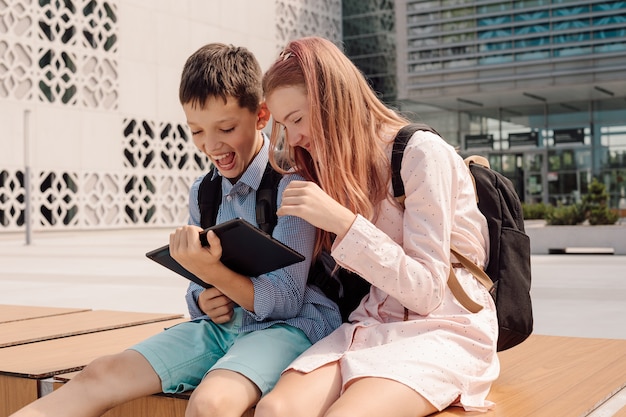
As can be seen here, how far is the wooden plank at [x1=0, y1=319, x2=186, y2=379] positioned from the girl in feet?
4.48

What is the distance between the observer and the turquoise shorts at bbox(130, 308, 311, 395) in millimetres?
2568

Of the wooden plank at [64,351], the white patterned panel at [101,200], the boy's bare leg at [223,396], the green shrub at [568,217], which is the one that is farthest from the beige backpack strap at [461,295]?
the white patterned panel at [101,200]

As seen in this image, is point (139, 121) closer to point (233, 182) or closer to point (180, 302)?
point (180, 302)

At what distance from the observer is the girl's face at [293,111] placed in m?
2.67

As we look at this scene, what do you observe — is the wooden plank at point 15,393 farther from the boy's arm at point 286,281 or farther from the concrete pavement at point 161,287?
the concrete pavement at point 161,287

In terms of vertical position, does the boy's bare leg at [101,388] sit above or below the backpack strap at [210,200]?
below

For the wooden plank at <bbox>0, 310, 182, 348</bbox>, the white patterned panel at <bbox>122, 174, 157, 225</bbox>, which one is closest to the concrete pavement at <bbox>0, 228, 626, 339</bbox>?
the wooden plank at <bbox>0, 310, 182, 348</bbox>

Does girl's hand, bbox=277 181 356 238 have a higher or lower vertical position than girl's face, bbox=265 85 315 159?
lower

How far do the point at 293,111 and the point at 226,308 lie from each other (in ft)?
2.55

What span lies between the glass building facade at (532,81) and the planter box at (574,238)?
1438 centimetres

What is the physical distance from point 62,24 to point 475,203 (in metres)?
28.3

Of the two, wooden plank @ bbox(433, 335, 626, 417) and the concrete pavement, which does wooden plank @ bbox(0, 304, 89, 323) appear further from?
wooden plank @ bbox(433, 335, 626, 417)

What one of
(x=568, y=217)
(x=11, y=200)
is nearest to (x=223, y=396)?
(x=568, y=217)

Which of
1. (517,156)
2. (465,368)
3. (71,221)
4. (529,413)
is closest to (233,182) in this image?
(465,368)
